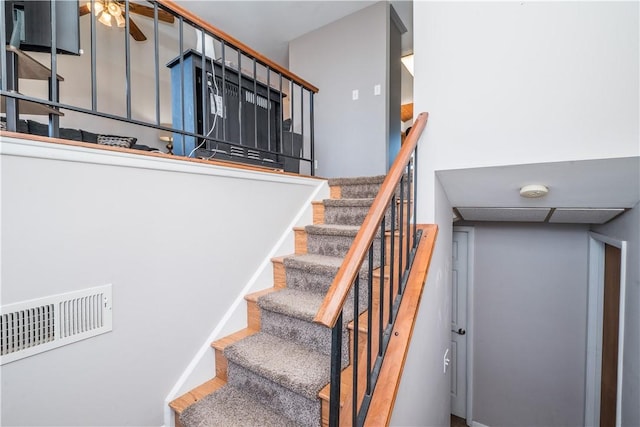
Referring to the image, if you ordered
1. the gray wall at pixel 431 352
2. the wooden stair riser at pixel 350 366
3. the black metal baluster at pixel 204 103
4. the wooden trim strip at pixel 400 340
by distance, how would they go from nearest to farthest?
the wooden trim strip at pixel 400 340
the wooden stair riser at pixel 350 366
the gray wall at pixel 431 352
the black metal baluster at pixel 204 103

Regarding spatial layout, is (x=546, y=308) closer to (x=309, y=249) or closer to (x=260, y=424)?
(x=309, y=249)

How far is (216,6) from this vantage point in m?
3.22

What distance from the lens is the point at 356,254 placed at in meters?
0.93

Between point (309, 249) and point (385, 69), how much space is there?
223 cm

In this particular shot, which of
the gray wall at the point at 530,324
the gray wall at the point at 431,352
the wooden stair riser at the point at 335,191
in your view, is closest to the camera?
the gray wall at the point at 431,352

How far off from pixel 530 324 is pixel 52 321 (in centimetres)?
349

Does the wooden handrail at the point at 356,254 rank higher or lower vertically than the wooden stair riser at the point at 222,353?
higher

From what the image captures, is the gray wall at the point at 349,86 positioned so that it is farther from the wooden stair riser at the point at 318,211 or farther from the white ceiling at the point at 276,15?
the wooden stair riser at the point at 318,211

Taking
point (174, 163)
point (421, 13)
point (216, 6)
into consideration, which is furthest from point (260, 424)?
→ point (216, 6)

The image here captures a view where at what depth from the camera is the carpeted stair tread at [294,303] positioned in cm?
153

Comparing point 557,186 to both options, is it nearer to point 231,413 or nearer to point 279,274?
point 279,274

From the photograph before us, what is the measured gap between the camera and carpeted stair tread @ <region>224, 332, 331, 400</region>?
1.24m

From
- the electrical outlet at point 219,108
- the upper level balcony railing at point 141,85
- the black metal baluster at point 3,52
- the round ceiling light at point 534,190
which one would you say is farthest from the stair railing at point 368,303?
the black metal baluster at point 3,52

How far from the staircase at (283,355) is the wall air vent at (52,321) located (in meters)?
0.57
